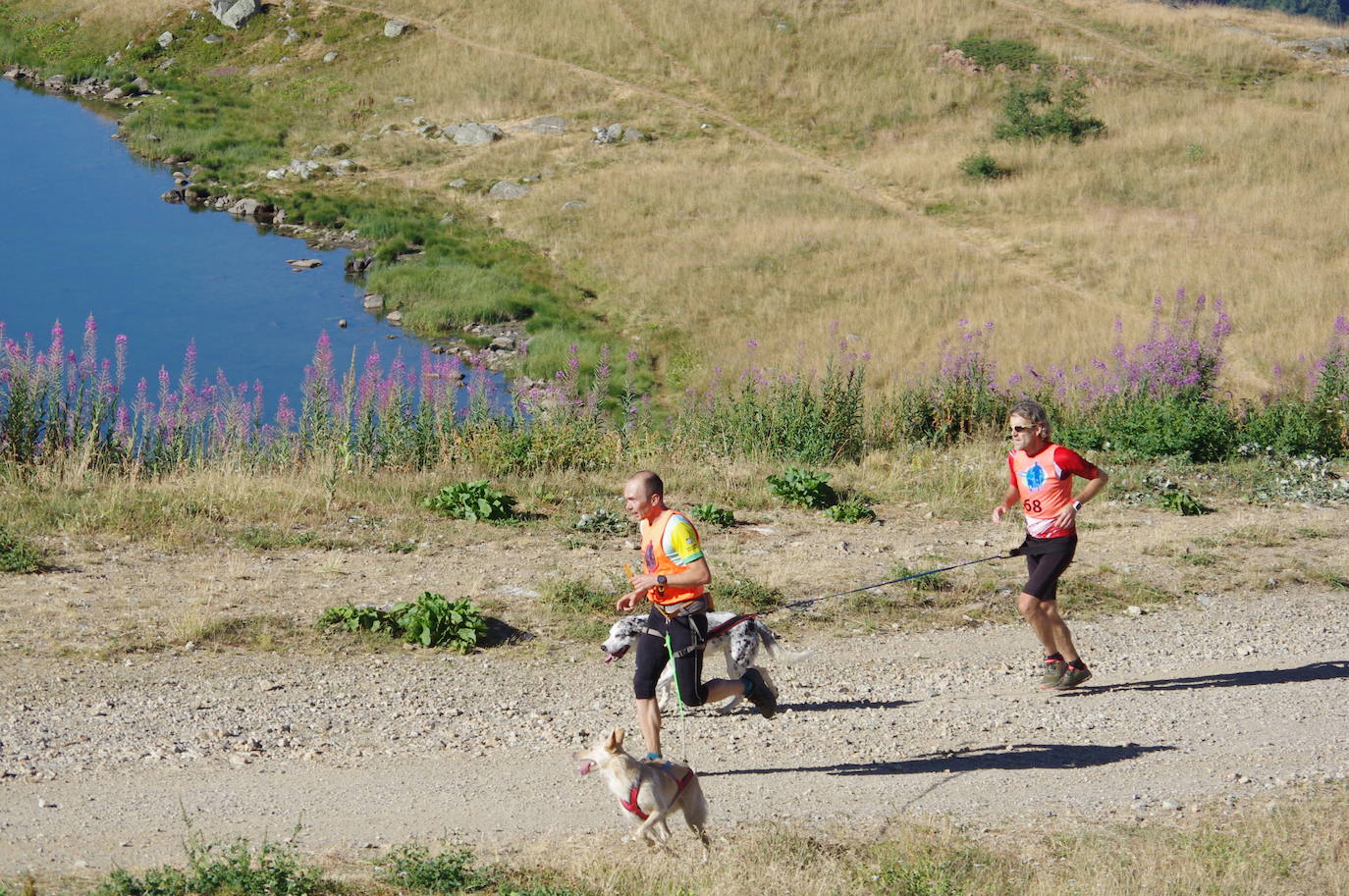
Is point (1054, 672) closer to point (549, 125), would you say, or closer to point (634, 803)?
point (634, 803)

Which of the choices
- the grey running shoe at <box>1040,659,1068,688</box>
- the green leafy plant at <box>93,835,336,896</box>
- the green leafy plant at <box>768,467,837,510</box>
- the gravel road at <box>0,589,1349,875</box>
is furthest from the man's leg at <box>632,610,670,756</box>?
the green leafy plant at <box>768,467,837,510</box>

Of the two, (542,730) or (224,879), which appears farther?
(542,730)

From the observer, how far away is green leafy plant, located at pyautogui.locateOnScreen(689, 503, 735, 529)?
12.6 meters

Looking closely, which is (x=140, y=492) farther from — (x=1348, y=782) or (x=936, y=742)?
(x=1348, y=782)

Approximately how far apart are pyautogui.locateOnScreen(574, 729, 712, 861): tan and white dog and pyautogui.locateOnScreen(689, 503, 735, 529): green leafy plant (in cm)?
625

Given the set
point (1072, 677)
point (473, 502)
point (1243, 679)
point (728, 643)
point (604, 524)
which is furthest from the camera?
point (473, 502)

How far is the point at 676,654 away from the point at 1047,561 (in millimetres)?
2819

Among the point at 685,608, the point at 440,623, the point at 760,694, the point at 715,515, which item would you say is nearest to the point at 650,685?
the point at 685,608

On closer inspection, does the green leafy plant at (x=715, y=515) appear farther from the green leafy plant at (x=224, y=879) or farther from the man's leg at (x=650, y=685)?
→ the green leafy plant at (x=224, y=879)

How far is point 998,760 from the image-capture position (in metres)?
8.16

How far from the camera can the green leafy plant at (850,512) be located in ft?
42.6

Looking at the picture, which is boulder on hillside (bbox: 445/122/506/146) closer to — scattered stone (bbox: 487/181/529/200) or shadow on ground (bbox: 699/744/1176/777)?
scattered stone (bbox: 487/181/529/200)

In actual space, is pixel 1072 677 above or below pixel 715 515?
above

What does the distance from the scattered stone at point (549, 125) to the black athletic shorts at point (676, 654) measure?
34.9 meters
